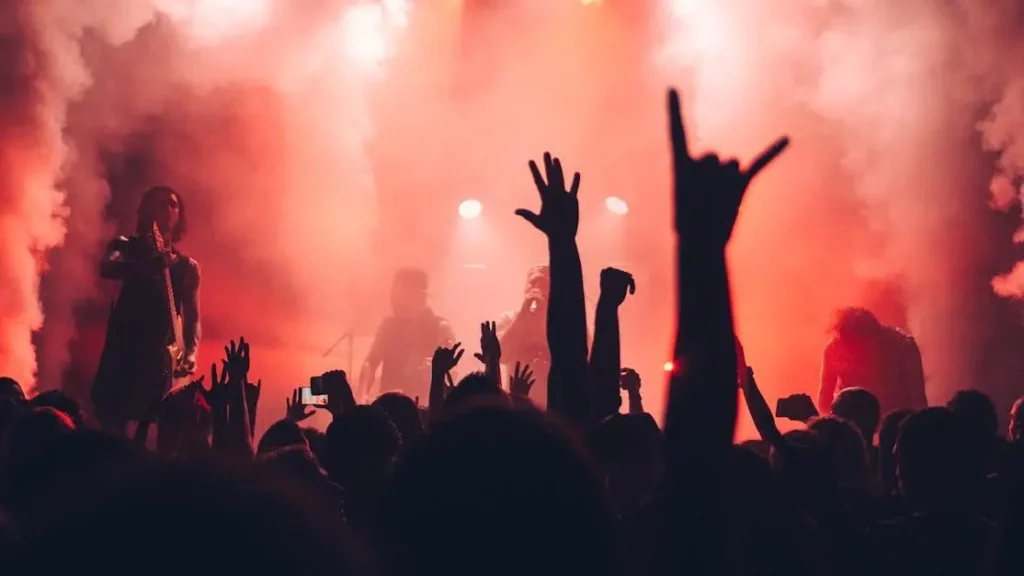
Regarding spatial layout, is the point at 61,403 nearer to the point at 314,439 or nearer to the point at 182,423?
the point at 182,423

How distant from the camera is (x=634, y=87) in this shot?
15.8 m

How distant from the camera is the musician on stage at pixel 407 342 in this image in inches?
476

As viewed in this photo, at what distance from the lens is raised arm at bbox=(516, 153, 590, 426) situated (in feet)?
9.52

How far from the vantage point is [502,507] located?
42.3 inches

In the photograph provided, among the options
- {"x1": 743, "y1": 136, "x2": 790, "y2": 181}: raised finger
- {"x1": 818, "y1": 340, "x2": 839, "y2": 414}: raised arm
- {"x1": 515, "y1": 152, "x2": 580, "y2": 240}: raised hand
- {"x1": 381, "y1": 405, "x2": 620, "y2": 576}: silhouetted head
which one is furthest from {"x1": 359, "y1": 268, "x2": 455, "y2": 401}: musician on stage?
{"x1": 381, "y1": 405, "x2": 620, "y2": 576}: silhouetted head

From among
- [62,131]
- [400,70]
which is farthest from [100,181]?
[400,70]

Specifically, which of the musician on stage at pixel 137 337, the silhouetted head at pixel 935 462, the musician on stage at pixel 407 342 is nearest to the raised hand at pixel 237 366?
the silhouetted head at pixel 935 462

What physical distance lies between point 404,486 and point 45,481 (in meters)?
1.09

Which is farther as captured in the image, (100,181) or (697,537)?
(100,181)

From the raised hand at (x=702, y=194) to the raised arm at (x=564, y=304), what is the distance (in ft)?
4.12

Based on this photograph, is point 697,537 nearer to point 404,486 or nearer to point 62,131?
point 404,486

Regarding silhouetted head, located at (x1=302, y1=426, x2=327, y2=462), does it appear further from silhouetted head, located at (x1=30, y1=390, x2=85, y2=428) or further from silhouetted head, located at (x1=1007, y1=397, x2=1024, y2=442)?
silhouetted head, located at (x1=1007, y1=397, x2=1024, y2=442)

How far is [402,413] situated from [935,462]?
220 centimetres

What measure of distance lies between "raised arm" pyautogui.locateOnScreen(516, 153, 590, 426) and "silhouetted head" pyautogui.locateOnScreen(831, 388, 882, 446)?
76.7 inches
